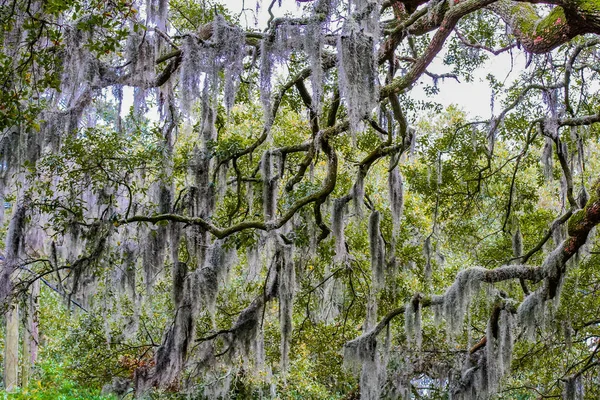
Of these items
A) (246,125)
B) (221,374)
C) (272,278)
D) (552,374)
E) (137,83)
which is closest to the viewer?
(137,83)

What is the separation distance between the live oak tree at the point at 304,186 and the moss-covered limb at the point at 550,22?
0.02 m

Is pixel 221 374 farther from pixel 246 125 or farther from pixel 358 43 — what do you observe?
pixel 358 43

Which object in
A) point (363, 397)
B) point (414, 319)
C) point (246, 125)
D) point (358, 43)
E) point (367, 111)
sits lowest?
point (363, 397)

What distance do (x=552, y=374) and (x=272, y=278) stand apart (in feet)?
12.4

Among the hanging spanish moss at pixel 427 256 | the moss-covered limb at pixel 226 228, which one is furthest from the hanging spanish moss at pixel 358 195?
the hanging spanish moss at pixel 427 256

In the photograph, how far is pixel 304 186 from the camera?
6.50 m

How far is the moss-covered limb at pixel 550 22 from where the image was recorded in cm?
387

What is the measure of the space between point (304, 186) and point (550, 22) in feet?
9.43

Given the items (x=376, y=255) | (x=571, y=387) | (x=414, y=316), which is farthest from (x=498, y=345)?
(x=376, y=255)

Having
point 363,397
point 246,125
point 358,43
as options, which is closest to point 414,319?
point 363,397

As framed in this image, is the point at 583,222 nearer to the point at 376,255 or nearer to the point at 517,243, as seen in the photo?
the point at 376,255

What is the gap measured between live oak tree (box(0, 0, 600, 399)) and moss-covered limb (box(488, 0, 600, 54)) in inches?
0.7

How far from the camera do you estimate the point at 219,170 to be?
6.96m

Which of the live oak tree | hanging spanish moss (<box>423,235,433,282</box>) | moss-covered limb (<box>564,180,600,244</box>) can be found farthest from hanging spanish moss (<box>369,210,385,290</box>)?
moss-covered limb (<box>564,180,600,244</box>)
